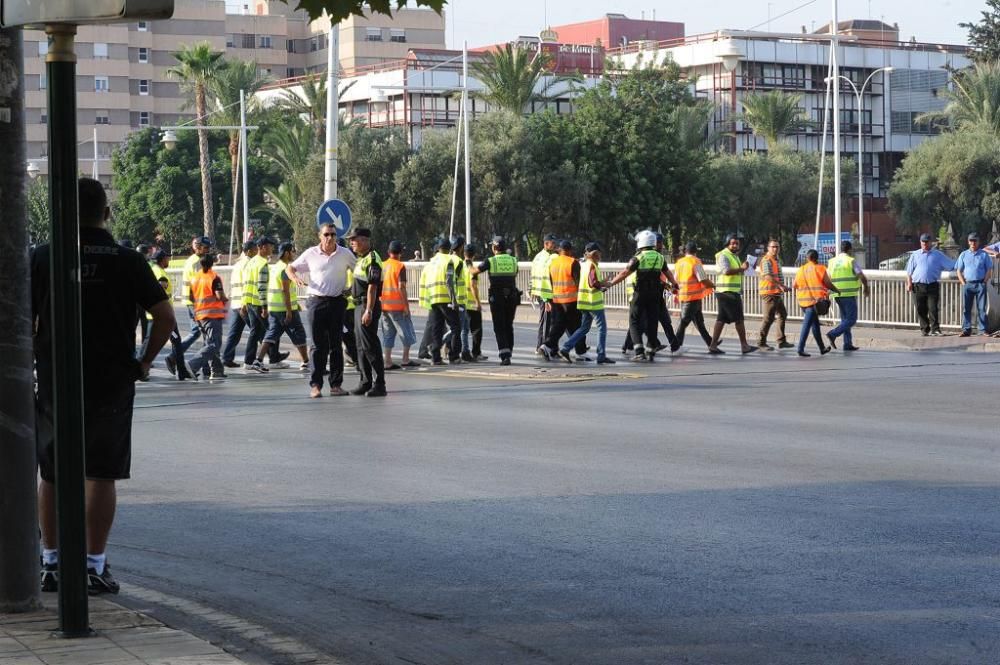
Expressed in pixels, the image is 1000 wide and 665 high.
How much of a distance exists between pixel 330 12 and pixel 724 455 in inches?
230

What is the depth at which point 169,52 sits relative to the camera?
407 feet

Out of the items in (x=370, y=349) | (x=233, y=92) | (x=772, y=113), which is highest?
(x=233, y=92)

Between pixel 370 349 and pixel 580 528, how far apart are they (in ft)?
28.3

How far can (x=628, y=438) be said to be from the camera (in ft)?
41.3

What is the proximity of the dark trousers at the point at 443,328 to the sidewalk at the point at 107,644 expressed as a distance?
15.5m

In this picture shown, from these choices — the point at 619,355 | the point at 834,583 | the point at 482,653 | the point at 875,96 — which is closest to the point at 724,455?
the point at 834,583

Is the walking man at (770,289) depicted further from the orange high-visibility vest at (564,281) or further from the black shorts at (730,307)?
the orange high-visibility vest at (564,281)

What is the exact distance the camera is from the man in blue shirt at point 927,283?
1048 inches

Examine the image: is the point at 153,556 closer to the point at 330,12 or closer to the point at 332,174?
the point at 330,12

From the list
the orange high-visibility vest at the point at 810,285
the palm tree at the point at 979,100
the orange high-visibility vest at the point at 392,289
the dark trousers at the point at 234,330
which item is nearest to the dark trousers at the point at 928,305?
the orange high-visibility vest at the point at 810,285

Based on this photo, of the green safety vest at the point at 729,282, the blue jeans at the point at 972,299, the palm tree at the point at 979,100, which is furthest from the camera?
the palm tree at the point at 979,100

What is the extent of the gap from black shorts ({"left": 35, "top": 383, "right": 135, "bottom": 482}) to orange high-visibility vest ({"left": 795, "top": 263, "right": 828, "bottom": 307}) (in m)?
17.3

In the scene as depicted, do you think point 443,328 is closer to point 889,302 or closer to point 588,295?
point 588,295

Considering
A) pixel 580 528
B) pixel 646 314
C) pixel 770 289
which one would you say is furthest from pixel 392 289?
pixel 580 528
